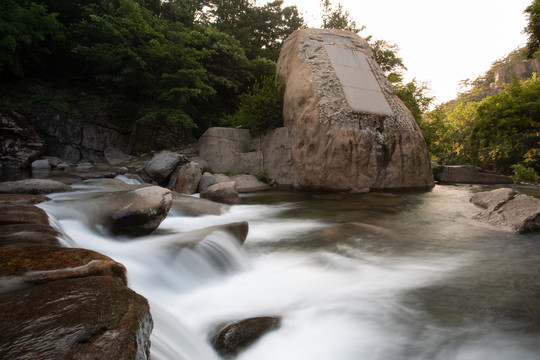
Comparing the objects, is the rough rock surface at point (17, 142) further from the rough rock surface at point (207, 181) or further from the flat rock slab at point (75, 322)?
the flat rock slab at point (75, 322)

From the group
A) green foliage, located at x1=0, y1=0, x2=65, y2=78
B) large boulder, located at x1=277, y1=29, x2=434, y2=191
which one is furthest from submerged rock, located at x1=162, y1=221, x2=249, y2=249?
green foliage, located at x1=0, y1=0, x2=65, y2=78

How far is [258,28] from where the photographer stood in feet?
58.4

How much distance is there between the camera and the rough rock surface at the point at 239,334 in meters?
1.82

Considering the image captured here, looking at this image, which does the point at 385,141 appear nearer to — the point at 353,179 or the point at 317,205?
the point at 353,179

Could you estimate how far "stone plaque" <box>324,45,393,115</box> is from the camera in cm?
892

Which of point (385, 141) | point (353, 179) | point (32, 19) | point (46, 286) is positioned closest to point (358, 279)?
point (46, 286)

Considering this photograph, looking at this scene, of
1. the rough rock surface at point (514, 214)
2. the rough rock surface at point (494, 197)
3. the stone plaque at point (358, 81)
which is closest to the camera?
the rough rock surface at point (514, 214)

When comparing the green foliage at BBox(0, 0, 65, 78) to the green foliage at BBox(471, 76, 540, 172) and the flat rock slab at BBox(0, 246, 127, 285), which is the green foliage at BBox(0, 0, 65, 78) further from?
the green foliage at BBox(471, 76, 540, 172)

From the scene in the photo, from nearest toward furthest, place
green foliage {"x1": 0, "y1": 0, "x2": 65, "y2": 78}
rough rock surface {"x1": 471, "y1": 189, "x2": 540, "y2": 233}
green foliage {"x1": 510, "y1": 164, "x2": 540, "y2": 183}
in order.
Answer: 1. rough rock surface {"x1": 471, "y1": 189, "x2": 540, "y2": 233}
2. green foliage {"x1": 0, "y1": 0, "x2": 65, "y2": 78}
3. green foliage {"x1": 510, "y1": 164, "x2": 540, "y2": 183}

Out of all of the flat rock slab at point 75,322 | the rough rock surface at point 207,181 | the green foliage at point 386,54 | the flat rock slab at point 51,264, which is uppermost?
the green foliage at point 386,54

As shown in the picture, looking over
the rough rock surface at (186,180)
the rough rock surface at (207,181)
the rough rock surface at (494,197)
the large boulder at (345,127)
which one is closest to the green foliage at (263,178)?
the large boulder at (345,127)

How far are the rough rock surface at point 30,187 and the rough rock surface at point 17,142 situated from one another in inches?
265

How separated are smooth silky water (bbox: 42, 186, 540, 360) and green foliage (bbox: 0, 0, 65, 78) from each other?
10204 millimetres

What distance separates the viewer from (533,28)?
6926 mm
